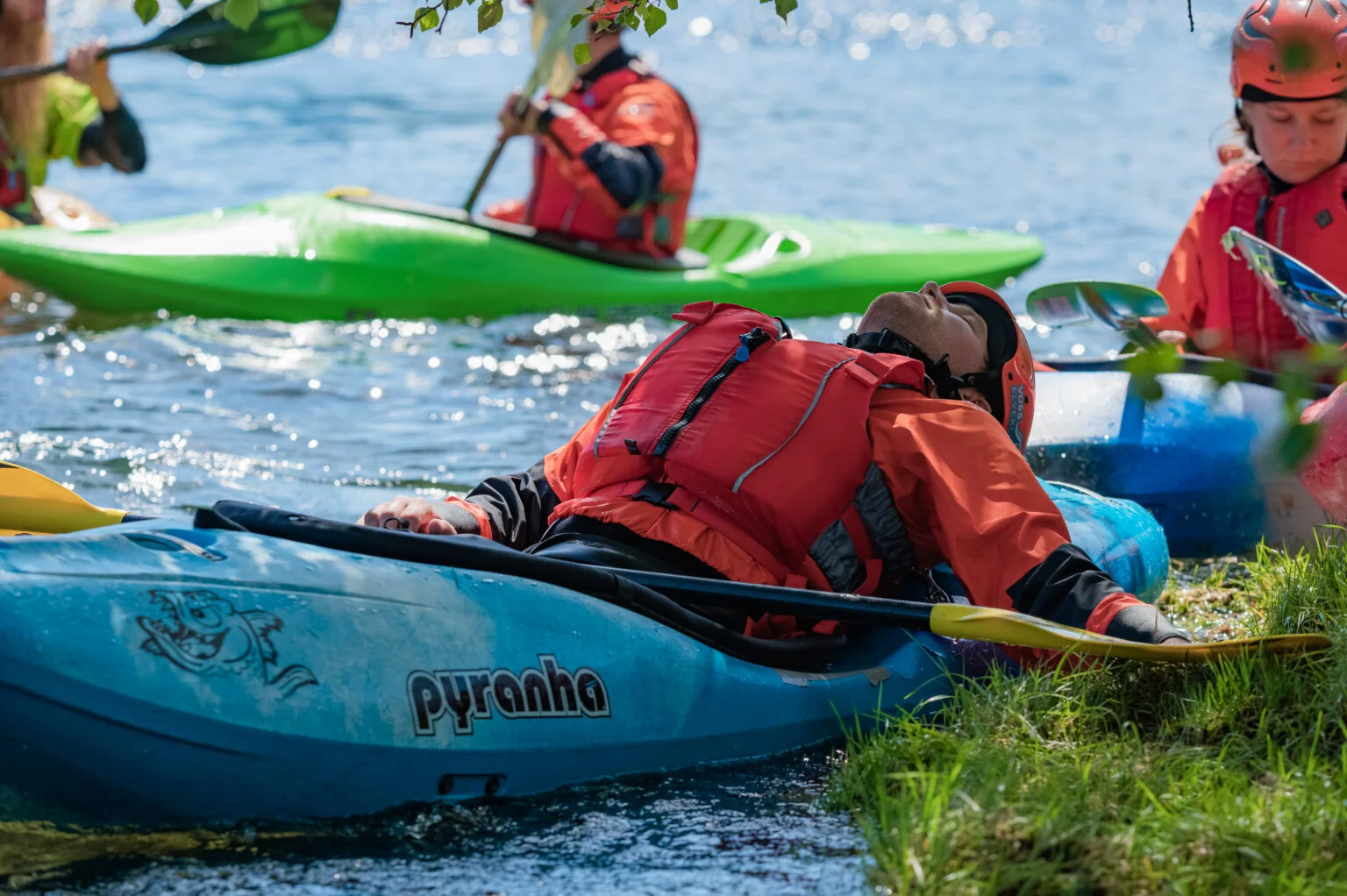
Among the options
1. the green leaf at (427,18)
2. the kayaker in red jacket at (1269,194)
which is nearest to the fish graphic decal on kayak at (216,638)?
the green leaf at (427,18)

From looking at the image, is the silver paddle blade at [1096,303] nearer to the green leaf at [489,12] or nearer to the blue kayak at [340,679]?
the blue kayak at [340,679]

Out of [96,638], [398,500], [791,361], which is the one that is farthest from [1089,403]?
[96,638]

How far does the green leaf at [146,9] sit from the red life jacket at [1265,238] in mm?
2882

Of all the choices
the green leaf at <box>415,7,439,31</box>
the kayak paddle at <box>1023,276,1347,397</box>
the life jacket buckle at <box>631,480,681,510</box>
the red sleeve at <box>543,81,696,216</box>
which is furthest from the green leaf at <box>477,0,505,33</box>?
the red sleeve at <box>543,81,696,216</box>

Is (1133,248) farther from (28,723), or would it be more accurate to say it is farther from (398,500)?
(28,723)

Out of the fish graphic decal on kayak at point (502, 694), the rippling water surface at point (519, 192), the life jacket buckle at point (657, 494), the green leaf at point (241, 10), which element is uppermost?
the green leaf at point (241, 10)

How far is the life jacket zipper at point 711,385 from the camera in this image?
280 centimetres

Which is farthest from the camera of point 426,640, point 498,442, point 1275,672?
point 498,442

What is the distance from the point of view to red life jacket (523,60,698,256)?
6.48m

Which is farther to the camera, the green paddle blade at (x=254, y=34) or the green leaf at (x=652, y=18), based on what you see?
the green paddle blade at (x=254, y=34)

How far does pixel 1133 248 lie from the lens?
939 cm

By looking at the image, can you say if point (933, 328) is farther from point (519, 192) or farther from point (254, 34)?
point (519, 192)

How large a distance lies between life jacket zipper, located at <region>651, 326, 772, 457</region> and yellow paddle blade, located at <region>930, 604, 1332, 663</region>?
1.73ft

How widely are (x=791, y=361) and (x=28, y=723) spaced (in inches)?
53.0
